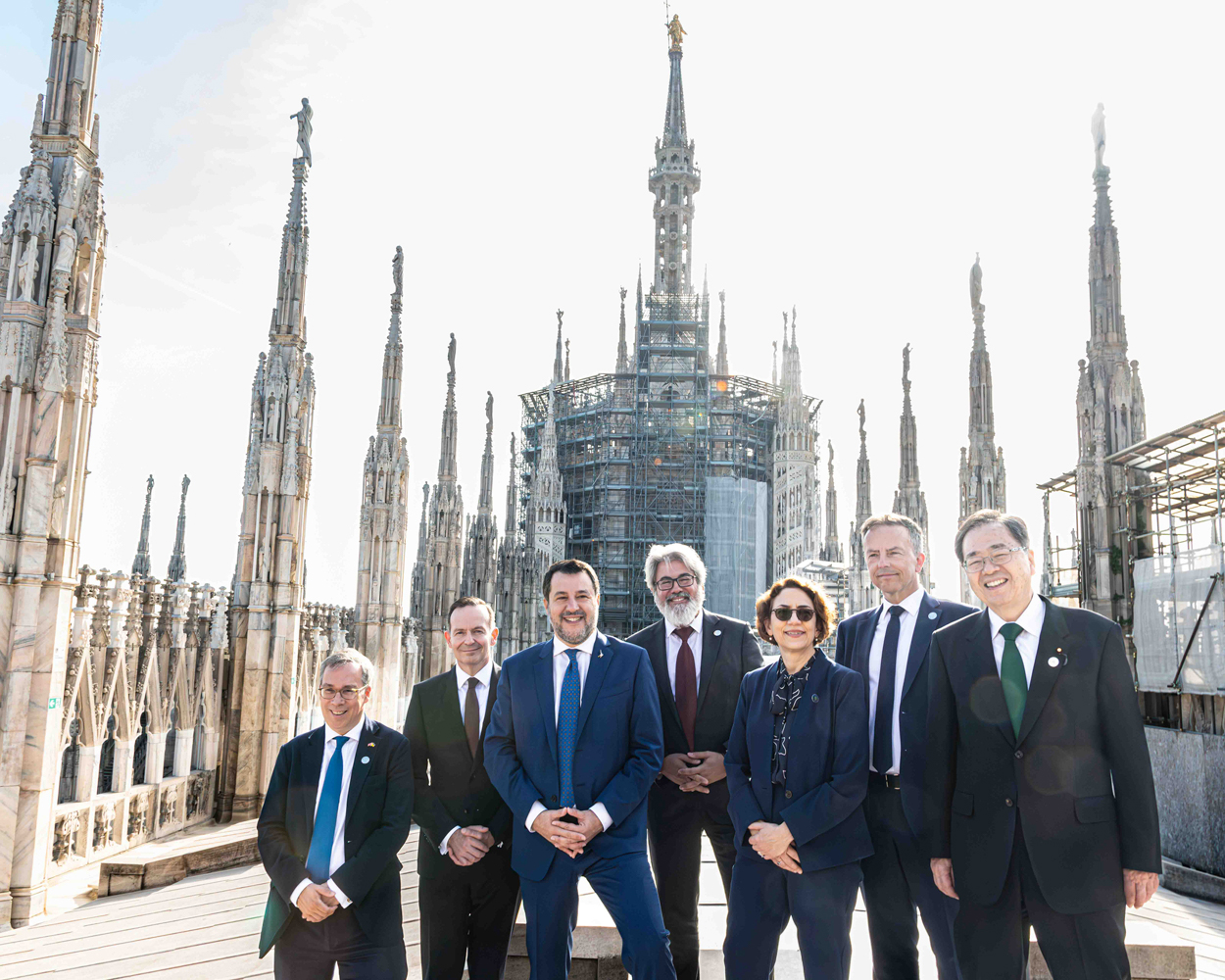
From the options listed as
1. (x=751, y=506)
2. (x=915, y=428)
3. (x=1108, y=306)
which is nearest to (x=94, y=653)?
(x=1108, y=306)

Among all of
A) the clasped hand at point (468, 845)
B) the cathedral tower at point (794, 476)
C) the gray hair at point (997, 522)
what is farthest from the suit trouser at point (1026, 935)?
the cathedral tower at point (794, 476)

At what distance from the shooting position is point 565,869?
11.6 ft

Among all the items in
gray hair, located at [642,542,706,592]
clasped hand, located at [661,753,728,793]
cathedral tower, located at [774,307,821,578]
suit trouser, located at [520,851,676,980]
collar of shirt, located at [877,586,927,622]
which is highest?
cathedral tower, located at [774,307,821,578]

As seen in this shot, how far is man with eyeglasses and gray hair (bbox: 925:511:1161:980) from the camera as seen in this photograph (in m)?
2.90

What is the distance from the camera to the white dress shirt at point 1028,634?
3.19m

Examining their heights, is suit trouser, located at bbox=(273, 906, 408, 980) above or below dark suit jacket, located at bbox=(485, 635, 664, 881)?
below

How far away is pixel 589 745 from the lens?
3668 mm

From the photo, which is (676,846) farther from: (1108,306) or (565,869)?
(1108,306)

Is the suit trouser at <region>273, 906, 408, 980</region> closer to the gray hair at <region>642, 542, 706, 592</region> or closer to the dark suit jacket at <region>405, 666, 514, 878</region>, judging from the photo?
the dark suit jacket at <region>405, 666, 514, 878</region>

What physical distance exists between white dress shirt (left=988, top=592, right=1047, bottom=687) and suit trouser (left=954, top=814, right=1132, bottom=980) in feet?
1.86

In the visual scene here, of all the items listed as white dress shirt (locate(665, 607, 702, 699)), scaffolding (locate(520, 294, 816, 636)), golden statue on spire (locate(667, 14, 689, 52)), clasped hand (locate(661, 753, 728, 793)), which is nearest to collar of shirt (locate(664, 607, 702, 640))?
white dress shirt (locate(665, 607, 702, 699))

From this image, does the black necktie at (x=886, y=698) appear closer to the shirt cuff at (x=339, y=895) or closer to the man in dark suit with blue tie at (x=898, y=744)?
the man in dark suit with blue tie at (x=898, y=744)

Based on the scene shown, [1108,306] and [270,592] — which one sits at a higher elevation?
[1108,306]

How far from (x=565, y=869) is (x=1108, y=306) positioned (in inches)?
601
